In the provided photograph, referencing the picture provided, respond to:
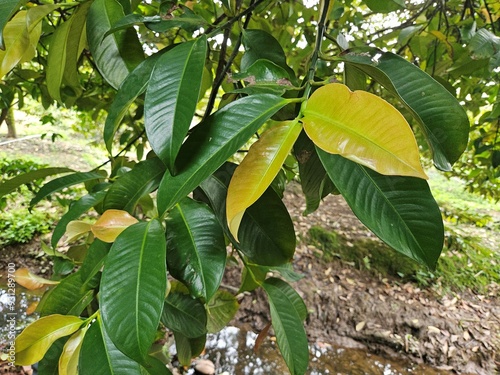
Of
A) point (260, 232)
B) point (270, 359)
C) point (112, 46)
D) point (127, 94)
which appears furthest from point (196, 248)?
point (270, 359)

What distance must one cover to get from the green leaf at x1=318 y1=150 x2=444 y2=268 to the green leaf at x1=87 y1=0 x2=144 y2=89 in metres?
Result: 0.31

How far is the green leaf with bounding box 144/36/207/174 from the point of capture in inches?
12.2

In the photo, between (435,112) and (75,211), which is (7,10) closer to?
(75,211)

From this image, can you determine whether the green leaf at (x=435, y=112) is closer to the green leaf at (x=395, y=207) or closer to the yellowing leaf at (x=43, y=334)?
the green leaf at (x=395, y=207)

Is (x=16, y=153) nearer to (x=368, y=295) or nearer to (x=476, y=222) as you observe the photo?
(x=368, y=295)

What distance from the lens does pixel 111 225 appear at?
38 centimetres

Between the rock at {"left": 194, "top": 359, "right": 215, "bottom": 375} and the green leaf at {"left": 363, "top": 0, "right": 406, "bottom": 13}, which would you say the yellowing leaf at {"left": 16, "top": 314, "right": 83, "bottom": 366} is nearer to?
the green leaf at {"left": 363, "top": 0, "right": 406, "bottom": 13}

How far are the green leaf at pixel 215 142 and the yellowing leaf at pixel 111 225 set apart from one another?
10 cm

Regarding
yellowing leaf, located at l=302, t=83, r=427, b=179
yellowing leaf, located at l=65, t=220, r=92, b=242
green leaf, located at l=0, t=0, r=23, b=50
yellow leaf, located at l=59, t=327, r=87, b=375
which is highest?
green leaf, located at l=0, t=0, r=23, b=50

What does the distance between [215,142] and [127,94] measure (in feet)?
0.49

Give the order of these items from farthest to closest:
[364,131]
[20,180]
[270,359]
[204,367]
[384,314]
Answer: [384,314] < [270,359] < [204,367] < [20,180] < [364,131]

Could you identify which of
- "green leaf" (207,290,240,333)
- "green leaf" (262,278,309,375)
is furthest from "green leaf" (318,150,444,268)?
"green leaf" (207,290,240,333)

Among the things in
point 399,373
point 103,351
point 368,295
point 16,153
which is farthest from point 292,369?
point 16,153

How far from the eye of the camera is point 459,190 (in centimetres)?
481
